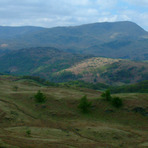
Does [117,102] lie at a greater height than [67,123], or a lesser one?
greater

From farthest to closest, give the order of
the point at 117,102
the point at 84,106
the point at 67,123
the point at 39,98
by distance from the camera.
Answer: the point at 39,98
the point at 117,102
the point at 84,106
the point at 67,123

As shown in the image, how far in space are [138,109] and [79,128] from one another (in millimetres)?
27542

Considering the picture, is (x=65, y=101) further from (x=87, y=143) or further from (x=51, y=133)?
(x=87, y=143)

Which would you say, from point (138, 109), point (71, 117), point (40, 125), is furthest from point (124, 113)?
point (40, 125)

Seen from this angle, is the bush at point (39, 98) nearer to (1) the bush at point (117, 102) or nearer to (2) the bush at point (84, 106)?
(2) the bush at point (84, 106)

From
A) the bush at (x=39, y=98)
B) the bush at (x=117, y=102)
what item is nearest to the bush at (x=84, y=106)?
the bush at (x=117, y=102)

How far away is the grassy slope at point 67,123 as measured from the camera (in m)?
54.9

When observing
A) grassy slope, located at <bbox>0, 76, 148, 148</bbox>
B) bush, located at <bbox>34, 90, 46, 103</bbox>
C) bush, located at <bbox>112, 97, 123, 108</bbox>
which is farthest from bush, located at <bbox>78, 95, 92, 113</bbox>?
bush, located at <bbox>34, 90, 46, 103</bbox>

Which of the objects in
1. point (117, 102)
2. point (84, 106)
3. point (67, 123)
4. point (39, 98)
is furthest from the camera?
point (39, 98)

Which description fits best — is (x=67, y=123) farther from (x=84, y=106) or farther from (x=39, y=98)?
(x=39, y=98)

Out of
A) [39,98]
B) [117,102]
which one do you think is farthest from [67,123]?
[117,102]

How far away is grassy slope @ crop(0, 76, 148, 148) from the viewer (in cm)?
5491

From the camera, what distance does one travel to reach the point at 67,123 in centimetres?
7350

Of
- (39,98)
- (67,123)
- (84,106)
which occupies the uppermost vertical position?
(39,98)
